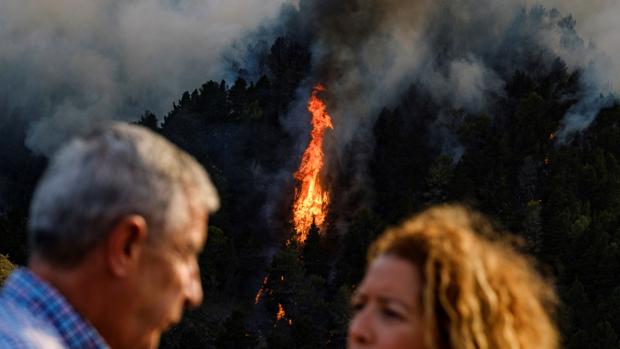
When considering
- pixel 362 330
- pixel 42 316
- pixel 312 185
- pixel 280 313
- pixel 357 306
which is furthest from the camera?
pixel 312 185

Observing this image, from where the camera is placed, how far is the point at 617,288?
50.6 m

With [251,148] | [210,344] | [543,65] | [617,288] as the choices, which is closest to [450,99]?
[543,65]

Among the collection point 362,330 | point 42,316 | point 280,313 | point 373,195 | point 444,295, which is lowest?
point 42,316

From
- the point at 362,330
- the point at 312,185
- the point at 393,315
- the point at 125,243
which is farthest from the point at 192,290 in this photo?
the point at 312,185

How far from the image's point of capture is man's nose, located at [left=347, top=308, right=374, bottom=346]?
3.23 meters

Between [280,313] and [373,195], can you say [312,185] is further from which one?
[280,313]

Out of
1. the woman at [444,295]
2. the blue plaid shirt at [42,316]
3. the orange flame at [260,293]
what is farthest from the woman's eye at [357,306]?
the orange flame at [260,293]

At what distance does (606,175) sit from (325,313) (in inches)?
1073

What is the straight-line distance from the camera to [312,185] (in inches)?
3243

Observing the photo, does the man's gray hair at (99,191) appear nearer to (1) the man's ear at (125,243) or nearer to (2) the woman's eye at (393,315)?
(1) the man's ear at (125,243)

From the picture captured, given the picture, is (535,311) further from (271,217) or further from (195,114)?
(195,114)

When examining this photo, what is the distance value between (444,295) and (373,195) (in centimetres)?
7294

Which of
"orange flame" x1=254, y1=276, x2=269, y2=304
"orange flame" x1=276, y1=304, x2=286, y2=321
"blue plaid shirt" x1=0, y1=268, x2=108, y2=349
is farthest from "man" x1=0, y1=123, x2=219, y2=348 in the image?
"orange flame" x1=254, y1=276, x2=269, y2=304

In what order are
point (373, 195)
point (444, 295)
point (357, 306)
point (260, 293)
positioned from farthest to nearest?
1. point (373, 195)
2. point (260, 293)
3. point (357, 306)
4. point (444, 295)
